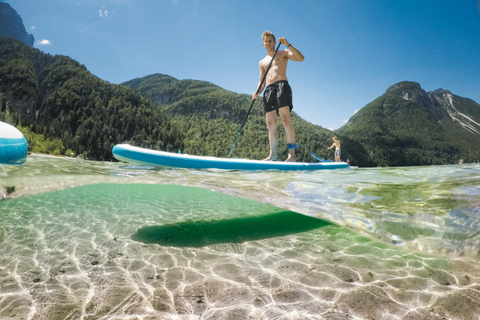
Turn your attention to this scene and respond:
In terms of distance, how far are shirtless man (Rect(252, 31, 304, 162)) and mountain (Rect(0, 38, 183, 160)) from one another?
69778mm

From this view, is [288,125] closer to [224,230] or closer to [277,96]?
[277,96]

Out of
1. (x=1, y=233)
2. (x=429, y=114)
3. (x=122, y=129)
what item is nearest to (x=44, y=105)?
(x=122, y=129)

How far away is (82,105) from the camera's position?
277 ft

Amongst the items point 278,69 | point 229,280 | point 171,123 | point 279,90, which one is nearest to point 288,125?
point 279,90

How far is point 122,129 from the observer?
266 ft

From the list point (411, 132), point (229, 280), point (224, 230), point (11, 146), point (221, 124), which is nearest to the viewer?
point (229, 280)

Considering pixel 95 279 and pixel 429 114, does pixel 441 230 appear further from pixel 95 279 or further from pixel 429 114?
pixel 429 114

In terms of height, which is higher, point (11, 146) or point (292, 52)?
point (292, 52)

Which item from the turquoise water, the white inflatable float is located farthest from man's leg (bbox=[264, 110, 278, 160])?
the white inflatable float

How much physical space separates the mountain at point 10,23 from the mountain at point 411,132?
222m

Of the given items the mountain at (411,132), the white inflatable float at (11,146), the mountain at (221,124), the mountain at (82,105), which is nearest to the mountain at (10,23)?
the mountain at (82,105)

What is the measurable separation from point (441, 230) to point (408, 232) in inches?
13.8

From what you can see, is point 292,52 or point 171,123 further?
point 171,123

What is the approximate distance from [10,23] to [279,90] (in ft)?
826
